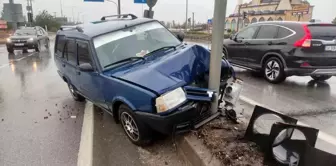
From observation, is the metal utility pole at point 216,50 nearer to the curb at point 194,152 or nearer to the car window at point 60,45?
the curb at point 194,152

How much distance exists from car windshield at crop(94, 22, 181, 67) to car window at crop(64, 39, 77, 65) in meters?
1.02

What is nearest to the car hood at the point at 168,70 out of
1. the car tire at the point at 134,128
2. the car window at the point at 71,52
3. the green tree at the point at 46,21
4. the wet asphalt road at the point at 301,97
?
the car tire at the point at 134,128

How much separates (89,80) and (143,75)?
4.99 feet

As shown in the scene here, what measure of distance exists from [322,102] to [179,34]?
345 cm

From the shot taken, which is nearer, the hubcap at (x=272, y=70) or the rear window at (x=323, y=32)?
the rear window at (x=323, y=32)

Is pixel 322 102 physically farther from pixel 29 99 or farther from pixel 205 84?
pixel 29 99

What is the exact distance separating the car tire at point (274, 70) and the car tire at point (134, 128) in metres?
5.05

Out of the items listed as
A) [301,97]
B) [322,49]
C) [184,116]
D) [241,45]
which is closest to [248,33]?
[241,45]

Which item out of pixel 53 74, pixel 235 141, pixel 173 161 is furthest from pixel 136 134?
pixel 53 74

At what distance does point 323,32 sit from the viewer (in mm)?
6812

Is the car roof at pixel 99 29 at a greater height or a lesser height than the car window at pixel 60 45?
greater

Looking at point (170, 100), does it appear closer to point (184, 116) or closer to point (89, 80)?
point (184, 116)

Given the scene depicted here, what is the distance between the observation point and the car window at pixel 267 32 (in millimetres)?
7757

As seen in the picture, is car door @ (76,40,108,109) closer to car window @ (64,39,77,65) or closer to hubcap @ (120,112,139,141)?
car window @ (64,39,77,65)
